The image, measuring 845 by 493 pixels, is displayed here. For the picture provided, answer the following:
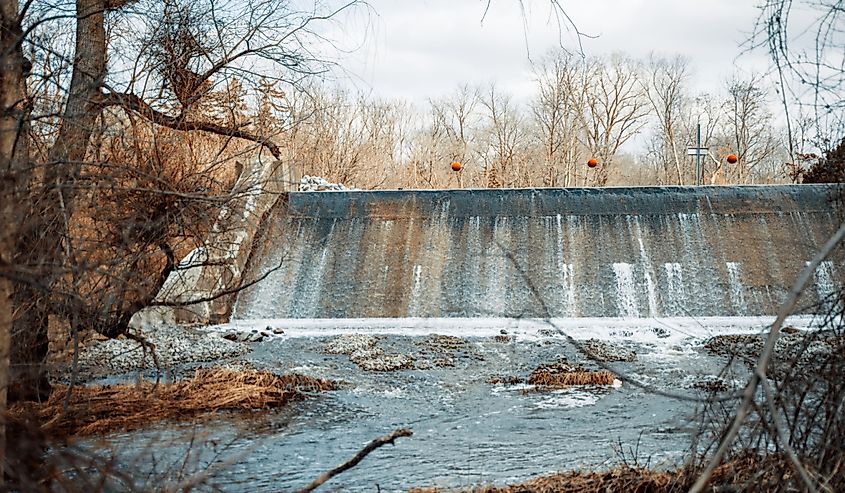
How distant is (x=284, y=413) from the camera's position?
26.7 ft

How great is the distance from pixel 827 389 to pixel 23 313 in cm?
473

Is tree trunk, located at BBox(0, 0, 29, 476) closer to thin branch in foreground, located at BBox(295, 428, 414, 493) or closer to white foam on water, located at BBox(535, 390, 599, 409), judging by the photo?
thin branch in foreground, located at BBox(295, 428, 414, 493)

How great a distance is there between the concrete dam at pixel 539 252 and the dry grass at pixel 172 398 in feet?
15.9

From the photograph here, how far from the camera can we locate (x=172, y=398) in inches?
327

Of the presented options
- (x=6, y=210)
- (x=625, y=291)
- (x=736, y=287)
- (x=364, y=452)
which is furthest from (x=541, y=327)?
(x=6, y=210)

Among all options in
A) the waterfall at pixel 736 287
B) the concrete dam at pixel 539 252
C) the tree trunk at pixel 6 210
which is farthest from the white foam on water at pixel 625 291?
the tree trunk at pixel 6 210

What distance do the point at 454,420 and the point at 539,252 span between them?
779 centimetres

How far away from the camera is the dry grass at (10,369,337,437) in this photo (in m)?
7.20

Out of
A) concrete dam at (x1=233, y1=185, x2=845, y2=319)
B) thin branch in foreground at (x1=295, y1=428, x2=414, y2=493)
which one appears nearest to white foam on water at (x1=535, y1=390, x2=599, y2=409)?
concrete dam at (x1=233, y1=185, x2=845, y2=319)

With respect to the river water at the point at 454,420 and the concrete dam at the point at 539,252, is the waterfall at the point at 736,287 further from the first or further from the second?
the river water at the point at 454,420

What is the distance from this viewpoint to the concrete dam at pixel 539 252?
14.2 m

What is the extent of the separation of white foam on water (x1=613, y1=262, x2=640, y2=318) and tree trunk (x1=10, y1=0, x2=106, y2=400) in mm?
9054

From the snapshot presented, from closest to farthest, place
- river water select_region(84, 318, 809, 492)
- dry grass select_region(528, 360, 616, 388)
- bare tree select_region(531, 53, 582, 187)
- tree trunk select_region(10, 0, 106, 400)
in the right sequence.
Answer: tree trunk select_region(10, 0, 106, 400) → river water select_region(84, 318, 809, 492) → dry grass select_region(528, 360, 616, 388) → bare tree select_region(531, 53, 582, 187)

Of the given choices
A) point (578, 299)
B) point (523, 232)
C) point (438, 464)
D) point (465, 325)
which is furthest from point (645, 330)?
point (438, 464)
